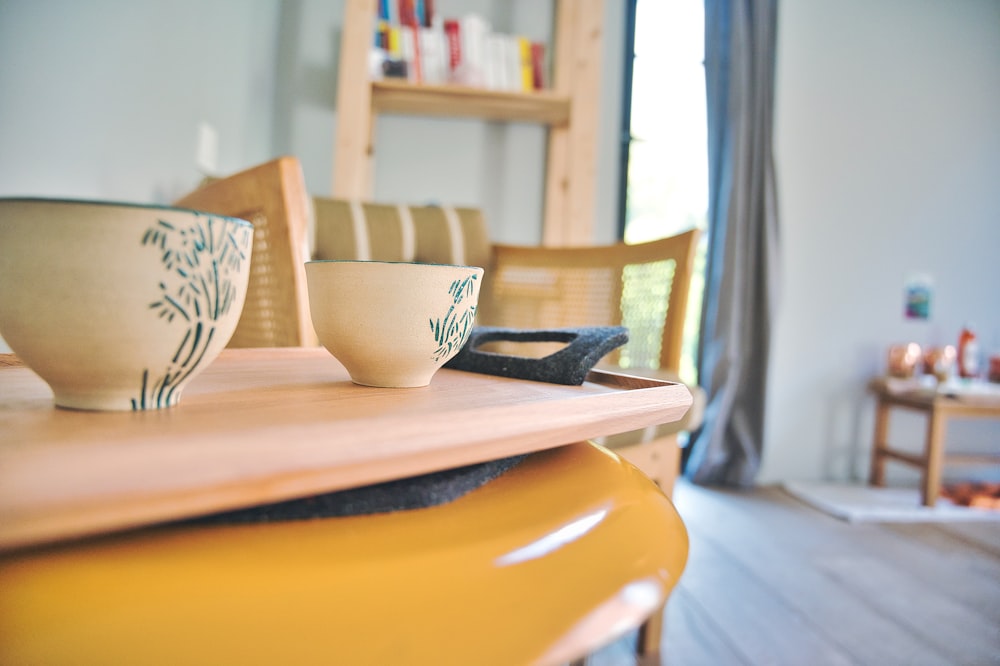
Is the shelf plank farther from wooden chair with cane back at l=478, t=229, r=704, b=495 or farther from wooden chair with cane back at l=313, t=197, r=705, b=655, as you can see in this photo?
wooden chair with cane back at l=478, t=229, r=704, b=495

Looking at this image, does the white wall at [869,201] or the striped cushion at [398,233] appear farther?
the white wall at [869,201]

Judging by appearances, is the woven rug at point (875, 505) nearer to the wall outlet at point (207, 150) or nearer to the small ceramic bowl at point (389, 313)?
the small ceramic bowl at point (389, 313)

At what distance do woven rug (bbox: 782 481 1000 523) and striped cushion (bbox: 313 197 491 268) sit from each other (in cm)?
161

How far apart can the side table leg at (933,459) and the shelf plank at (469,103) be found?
1768 millimetres

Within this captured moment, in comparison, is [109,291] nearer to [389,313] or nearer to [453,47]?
[389,313]

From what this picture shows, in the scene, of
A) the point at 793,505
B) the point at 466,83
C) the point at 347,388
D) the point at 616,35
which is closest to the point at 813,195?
the point at 616,35

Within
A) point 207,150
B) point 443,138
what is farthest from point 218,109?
point 443,138

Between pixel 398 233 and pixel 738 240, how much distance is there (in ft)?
4.73

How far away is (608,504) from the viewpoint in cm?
30

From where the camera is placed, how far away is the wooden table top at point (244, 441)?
17 centimetres

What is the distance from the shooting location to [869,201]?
2.54 meters

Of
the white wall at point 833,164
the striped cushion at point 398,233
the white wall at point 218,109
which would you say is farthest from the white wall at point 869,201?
the striped cushion at point 398,233

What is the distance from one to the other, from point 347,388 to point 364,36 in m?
1.71

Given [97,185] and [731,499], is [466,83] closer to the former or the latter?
[97,185]
